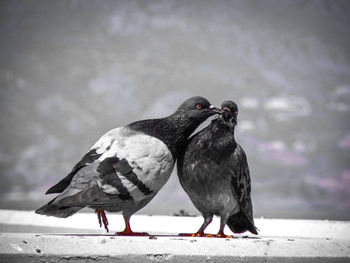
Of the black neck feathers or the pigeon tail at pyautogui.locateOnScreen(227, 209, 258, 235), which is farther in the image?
the pigeon tail at pyautogui.locateOnScreen(227, 209, 258, 235)

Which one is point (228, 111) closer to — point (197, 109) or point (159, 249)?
point (197, 109)

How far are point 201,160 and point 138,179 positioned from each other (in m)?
0.44

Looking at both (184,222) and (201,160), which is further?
(184,222)

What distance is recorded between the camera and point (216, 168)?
9.25 ft

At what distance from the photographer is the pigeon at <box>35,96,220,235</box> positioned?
2562 millimetres

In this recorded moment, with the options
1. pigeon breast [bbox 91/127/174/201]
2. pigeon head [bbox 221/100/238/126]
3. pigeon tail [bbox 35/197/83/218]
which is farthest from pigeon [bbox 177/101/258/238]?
pigeon tail [bbox 35/197/83/218]

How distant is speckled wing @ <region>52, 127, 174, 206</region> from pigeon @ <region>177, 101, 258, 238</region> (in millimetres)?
162

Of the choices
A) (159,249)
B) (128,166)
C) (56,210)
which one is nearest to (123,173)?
(128,166)

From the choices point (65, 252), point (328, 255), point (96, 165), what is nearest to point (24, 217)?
point (96, 165)

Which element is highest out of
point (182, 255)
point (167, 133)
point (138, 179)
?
point (167, 133)

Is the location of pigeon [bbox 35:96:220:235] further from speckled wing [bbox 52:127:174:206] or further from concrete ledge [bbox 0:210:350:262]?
concrete ledge [bbox 0:210:350:262]

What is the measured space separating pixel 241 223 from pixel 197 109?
0.94 m

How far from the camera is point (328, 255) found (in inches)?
95.1

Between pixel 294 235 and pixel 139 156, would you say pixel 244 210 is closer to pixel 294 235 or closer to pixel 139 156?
pixel 139 156
